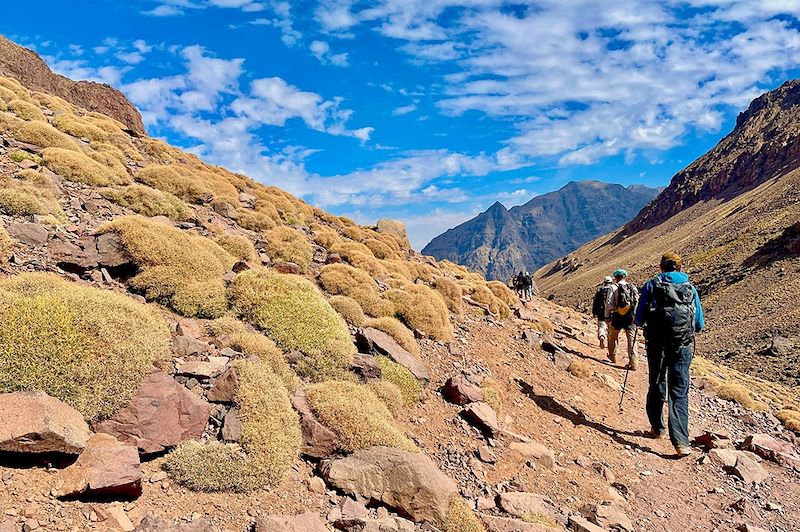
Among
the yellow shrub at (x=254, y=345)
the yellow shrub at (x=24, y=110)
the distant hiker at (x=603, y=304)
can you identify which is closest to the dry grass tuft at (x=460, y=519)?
the yellow shrub at (x=254, y=345)

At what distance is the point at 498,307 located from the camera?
17406 mm

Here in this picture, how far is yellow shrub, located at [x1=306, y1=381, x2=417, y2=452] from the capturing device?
6.26 m

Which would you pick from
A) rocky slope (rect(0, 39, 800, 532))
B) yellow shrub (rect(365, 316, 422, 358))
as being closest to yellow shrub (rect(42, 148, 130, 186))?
rocky slope (rect(0, 39, 800, 532))

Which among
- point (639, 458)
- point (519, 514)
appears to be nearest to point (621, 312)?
point (639, 458)

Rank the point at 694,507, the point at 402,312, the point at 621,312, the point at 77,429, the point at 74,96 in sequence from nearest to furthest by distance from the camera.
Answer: the point at 77,429
the point at 694,507
the point at 402,312
the point at 621,312
the point at 74,96

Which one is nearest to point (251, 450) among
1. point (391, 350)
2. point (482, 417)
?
point (482, 417)

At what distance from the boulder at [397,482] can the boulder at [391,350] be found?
339cm

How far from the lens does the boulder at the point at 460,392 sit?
8.98 metres

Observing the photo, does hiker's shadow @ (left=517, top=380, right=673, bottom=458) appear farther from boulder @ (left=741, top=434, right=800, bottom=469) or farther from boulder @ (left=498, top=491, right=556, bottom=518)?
boulder @ (left=498, top=491, right=556, bottom=518)

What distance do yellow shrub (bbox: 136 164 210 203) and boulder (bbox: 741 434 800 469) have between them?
1897cm

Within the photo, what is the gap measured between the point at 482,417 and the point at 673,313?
4.10 meters

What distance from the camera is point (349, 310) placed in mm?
11305

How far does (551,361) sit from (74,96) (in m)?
47.4

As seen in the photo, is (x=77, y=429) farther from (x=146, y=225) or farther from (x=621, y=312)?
(x=621, y=312)
